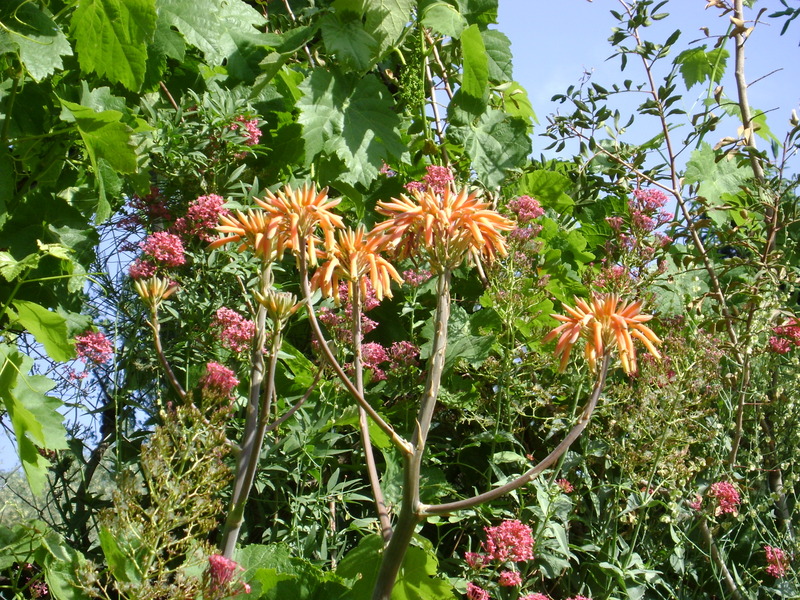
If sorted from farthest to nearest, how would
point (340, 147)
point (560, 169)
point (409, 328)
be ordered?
1. point (560, 169)
2. point (409, 328)
3. point (340, 147)

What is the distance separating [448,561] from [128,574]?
2.73ft

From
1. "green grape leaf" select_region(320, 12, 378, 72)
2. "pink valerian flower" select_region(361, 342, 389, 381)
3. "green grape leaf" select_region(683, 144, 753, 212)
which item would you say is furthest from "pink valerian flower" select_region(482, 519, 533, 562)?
"green grape leaf" select_region(683, 144, 753, 212)

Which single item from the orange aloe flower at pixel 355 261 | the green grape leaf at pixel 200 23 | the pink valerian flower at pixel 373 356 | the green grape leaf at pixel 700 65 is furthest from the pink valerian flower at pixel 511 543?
the green grape leaf at pixel 700 65

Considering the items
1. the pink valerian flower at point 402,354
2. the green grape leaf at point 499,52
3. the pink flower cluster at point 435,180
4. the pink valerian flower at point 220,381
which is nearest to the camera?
the pink valerian flower at point 220,381

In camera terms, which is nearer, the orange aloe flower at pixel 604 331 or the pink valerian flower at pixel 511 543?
the orange aloe flower at pixel 604 331

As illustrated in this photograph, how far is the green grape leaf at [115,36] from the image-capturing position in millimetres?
1941

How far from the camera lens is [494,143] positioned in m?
2.55

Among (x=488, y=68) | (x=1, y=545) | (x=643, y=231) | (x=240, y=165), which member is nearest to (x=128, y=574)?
(x=1, y=545)

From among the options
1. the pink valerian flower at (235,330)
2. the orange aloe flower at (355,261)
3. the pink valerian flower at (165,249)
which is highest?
the pink valerian flower at (165,249)

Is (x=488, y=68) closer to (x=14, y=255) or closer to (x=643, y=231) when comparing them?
(x=643, y=231)

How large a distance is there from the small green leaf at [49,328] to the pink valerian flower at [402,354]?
789mm

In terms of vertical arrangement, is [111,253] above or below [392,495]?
above

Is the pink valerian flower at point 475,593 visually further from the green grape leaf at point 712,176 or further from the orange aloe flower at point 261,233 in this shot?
the green grape leaf at point 712,176

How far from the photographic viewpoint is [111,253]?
7.45 ft
